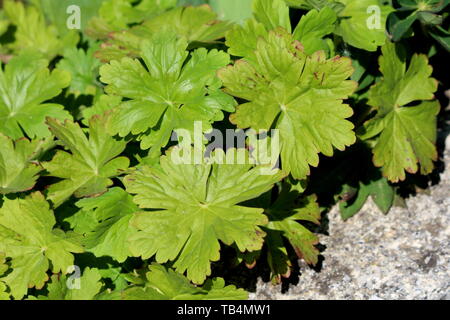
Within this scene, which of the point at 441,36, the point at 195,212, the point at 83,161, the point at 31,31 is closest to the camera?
the point at 195,212

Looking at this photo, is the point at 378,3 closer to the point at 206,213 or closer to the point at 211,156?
the point at 211,156

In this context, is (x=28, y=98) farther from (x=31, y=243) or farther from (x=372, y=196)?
(x=372, y=196)

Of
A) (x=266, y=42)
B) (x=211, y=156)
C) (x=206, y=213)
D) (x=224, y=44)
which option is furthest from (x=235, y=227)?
(x=224, y=44)

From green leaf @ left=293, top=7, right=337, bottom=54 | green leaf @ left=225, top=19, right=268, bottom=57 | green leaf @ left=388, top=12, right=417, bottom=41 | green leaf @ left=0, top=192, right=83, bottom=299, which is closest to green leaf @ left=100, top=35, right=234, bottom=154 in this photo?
green leaf @ left=225, top=19, right=268, bottom=57

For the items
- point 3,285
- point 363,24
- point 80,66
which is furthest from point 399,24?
point 3,285

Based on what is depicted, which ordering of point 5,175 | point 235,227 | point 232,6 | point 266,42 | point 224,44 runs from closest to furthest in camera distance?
point 235,227, point 266,42, point 5,175, point 224,44, point 232,6

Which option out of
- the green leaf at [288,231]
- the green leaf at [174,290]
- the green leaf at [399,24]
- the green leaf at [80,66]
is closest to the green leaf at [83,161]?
the green leaf at [174,290]
